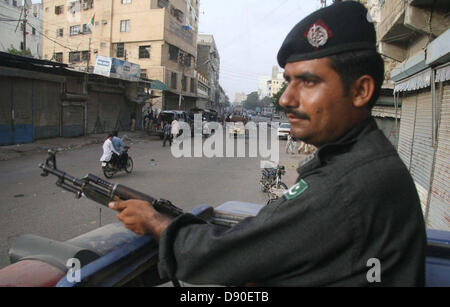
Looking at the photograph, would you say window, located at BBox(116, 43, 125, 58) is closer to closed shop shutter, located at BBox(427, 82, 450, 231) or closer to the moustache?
closed shop shutter, located at BBox(427, 82, 450, 231)

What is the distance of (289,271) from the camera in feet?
3.00

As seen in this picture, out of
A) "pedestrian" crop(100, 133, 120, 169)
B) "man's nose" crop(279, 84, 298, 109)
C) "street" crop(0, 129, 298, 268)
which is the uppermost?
"man's nose" crop(279, 84, 298, 109)

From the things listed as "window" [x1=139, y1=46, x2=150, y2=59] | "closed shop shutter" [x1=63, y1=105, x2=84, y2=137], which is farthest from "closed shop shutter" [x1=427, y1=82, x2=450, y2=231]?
"window" [x1=139, y1=46, x2=150, y2=59]

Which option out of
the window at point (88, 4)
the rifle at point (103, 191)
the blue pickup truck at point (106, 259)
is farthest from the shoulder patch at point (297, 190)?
the window at point (88, 4)

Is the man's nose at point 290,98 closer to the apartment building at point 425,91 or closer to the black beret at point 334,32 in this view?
the black beret at point 334,32

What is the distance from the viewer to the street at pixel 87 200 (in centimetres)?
504

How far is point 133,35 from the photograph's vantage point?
3103 cm

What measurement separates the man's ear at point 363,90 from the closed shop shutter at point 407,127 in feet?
24.9

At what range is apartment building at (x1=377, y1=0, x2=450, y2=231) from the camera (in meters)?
5.10

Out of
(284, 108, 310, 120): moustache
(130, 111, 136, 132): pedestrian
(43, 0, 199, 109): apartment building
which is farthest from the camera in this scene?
(43, 0, 199, 109): apartment building

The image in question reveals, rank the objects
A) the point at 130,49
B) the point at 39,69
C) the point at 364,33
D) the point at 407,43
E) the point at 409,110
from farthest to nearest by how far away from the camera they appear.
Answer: the point at 130,49
the point at 39,69
the point at 407,43
the point at 409,110
the point at 364,33

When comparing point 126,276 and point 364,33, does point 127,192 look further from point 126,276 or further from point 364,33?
point 364,33
